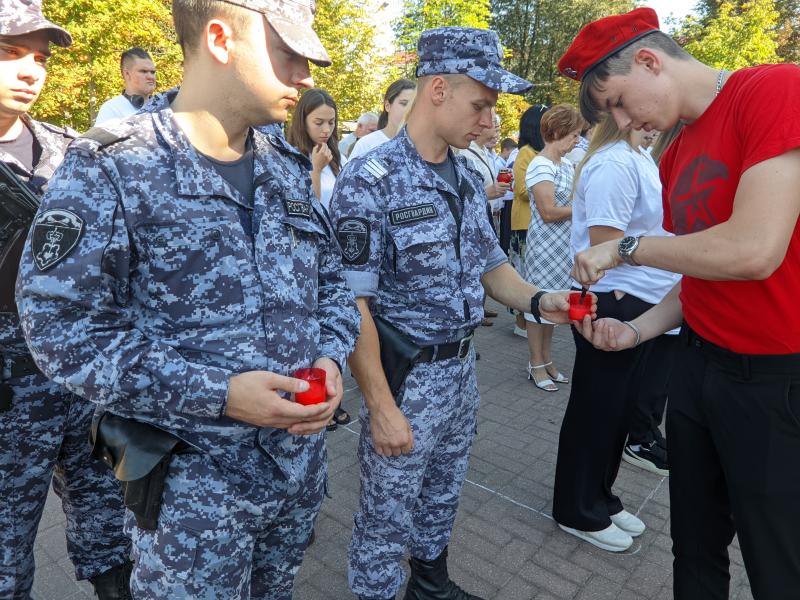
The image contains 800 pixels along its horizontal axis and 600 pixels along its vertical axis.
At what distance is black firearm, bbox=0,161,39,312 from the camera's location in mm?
1899

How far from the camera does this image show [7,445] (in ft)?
6.46

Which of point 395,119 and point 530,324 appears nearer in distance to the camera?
point 395,119

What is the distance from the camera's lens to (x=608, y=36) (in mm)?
1976

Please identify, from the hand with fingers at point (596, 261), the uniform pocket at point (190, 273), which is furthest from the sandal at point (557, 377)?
the uniform pocket at point (190, 273)

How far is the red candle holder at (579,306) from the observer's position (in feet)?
7.35

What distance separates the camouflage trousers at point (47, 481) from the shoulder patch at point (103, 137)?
3.50ft

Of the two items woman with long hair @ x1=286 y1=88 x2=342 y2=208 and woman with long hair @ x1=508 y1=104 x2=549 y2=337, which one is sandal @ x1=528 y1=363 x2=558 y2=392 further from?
woman with long hair @ x1=286 y1=88 x2=342 y2=208

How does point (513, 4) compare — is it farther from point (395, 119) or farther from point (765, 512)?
point (765, 512)

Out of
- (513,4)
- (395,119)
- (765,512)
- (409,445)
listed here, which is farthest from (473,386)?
(513,4)

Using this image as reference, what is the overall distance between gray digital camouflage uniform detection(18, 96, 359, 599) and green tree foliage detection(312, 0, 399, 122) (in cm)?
1899

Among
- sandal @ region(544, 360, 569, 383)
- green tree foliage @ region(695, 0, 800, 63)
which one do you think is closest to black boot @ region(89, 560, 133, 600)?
sandal @ region(544, 360, 569, 383)

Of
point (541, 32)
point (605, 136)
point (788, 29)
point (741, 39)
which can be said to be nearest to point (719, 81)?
point (605, 136)

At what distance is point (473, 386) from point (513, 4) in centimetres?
3305

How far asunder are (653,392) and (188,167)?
3.29 m
